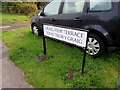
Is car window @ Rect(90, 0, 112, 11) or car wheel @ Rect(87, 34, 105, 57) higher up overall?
car window @ Rect(90, 0, 112, 11)

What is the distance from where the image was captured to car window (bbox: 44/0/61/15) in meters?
5.23

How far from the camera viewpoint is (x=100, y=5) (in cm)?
404

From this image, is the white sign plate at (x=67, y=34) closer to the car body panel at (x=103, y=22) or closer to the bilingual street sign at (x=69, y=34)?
the bilingual street sign at (x=69, y=34)

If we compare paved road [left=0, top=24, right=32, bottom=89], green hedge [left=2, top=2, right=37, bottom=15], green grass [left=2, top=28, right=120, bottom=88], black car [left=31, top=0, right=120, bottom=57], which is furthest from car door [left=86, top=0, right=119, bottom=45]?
green hedge [left=2, top=2, right=37, bottom=15]

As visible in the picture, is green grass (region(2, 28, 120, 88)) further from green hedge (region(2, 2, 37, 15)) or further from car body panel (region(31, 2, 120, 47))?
green hedge (region(2, 2, 37, 15))

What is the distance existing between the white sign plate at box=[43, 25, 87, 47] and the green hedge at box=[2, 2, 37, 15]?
42.4ft

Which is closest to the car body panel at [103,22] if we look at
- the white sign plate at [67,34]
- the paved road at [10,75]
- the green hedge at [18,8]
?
the white sign plate at [67,34]

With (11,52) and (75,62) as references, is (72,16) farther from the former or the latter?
(11,52)

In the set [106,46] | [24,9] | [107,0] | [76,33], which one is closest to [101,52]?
[106,46]

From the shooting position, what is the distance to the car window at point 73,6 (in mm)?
4480

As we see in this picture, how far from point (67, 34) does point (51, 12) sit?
200 centimetres

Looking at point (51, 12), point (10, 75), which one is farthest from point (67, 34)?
point (51, 12)

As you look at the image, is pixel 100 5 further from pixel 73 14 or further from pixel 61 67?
pixel 61 67

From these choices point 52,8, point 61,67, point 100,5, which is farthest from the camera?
point 52,8
